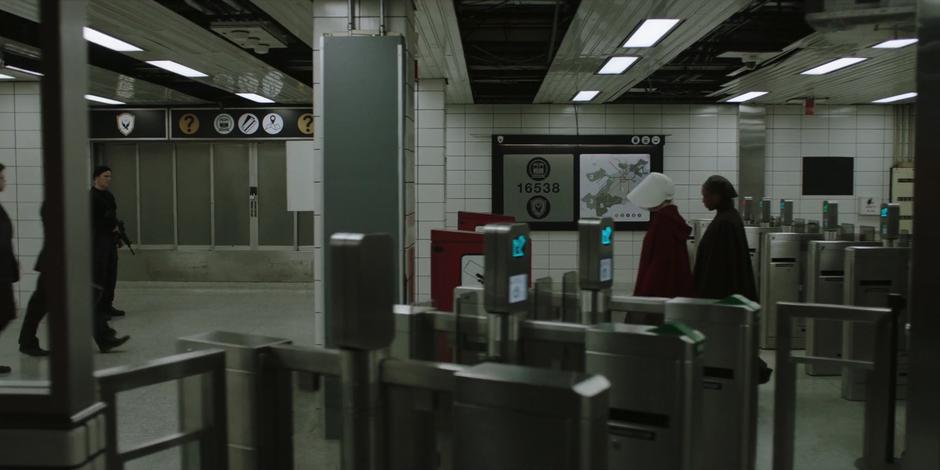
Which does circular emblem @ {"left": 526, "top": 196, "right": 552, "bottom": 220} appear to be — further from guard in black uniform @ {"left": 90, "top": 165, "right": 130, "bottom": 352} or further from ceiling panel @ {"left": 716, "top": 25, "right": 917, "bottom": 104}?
guard in black uniform @ {"left": 90, "top": 165, "right": 130, "bottom": 352}

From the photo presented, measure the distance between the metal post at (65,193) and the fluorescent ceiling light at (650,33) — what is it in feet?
15.9

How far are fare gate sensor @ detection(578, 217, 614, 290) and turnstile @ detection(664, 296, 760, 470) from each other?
36 cm

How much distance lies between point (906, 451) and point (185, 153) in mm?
10055

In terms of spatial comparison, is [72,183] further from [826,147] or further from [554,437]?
[826,147]

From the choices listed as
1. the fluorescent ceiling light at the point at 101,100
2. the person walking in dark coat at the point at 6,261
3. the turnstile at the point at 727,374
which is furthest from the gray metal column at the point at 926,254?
the fluorescent ceiling light at the point at 101,100

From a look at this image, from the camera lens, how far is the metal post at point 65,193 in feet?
3.81

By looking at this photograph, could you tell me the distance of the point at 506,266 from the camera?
1.88 meters

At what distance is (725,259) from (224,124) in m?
7.71

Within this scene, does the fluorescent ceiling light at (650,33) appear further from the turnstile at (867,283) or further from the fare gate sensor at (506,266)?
the fare gate sensor at (506,266)

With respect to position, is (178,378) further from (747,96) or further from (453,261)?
(747,96)

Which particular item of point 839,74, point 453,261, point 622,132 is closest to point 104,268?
point 453,261

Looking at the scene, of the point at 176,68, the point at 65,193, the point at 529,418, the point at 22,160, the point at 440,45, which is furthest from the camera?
the point at 22,160

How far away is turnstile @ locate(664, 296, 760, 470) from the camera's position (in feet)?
9.50

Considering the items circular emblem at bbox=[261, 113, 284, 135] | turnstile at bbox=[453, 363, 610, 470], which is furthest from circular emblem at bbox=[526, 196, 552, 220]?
turnstile at bbox=[453, 363, 610, 470]
